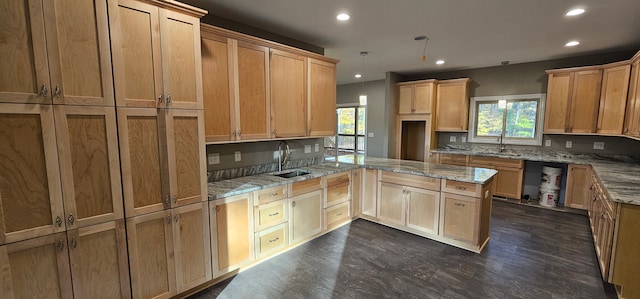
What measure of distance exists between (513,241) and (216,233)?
11.4 feet

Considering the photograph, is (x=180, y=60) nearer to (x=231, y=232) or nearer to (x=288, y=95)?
(x=288, y=95)

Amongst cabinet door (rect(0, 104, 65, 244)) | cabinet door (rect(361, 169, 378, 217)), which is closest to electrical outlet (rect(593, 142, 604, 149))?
cabinet door (rect(361, 169, 378, 217))

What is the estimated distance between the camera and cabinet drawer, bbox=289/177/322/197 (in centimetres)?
302

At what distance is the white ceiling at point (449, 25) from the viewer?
2576mm

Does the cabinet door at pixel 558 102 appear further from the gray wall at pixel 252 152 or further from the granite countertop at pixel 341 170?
the gray wall at pixel 252 152

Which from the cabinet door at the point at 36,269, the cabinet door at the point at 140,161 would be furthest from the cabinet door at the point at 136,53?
the cabinet door at the point at 36,269

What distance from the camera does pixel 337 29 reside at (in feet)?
10.6

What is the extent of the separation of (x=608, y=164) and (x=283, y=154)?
475 cm

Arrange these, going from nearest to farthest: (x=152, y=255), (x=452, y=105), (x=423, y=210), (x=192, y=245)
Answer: (x=152, y=255), (x=192, y=245), (x=423, y=210), (x=452, y=105)

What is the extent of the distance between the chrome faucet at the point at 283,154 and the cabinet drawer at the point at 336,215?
82 cm

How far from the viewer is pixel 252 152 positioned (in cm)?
327

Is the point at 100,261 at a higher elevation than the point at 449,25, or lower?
lower

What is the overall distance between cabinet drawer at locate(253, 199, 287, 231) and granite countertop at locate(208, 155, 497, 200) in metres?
0.21

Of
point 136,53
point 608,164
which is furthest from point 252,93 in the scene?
point 608,164
